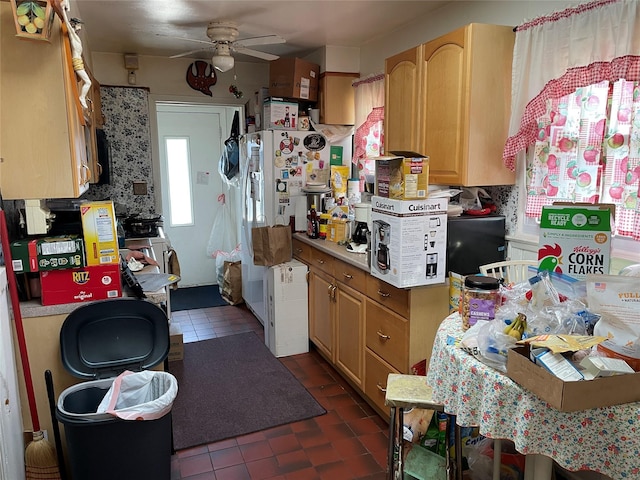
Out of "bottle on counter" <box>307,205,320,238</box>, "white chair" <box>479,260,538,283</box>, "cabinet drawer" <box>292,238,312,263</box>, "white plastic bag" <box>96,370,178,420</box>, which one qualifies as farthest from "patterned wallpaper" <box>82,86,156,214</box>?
"white chair" <box>479,260,538,283</box>

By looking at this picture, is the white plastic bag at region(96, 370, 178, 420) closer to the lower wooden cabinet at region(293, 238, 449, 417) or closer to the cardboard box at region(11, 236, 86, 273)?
the cardboard box at region(11, 236, 86, 273)

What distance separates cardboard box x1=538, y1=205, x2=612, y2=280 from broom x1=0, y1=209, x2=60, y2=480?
6.37 ft

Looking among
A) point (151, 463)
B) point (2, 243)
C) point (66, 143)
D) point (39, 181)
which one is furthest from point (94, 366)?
point (66, 143)

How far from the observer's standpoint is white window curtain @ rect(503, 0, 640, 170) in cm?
191

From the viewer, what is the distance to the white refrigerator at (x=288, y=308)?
3.60 meters

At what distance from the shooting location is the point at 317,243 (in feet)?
11.4

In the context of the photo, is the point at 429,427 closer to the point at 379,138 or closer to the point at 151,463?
the point at 151,463

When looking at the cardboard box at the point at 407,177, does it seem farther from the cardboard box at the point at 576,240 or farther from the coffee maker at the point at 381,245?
the cardboard box at the point at 576,240

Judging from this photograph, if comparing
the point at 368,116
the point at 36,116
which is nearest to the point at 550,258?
the point at 36,116

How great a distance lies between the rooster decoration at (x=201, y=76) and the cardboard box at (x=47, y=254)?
2.91 meters

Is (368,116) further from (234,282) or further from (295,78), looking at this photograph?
(234,282)

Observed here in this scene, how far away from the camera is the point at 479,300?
1.65 meters

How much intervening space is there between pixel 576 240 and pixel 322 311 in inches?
85.3

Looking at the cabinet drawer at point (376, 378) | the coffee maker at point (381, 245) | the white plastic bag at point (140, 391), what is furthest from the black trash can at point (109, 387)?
the cabinet drawer at point (376, 378)
